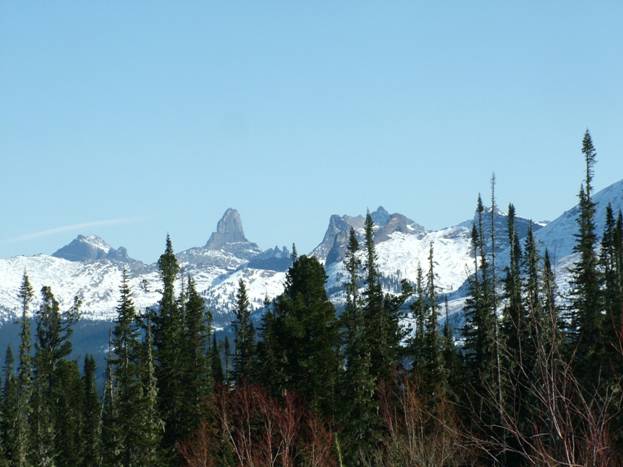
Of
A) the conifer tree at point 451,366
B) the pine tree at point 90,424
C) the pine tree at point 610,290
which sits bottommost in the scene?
the pine tree at point 90,424

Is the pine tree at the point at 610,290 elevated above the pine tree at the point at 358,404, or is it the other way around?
the pine tree at the point at 610,290

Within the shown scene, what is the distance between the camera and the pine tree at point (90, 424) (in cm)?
7412

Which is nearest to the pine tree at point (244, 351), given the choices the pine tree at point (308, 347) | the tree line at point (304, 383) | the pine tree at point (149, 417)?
the tree line at point (304, 383)

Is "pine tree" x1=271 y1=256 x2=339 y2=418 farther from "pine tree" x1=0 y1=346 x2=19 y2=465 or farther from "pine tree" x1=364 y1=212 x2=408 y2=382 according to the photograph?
"pine tree" x1=0 y1=346 x2=19 y2=465

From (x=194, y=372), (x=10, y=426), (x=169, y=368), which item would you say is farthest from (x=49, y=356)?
(x=169, y=368)

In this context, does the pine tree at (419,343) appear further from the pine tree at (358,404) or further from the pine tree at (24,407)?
the pine tree at (24,407)

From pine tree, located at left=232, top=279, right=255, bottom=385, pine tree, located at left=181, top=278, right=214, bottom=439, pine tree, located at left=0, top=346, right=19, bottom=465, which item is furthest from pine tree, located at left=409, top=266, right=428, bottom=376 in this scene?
pine tree, located at left=0, top=346, right=19, bottom=465

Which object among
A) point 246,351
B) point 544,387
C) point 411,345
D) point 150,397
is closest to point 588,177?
point 411,345

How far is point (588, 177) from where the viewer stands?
285 ft

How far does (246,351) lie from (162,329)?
1236 centimetres

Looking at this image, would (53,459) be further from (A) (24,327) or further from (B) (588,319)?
(B) (588,319)

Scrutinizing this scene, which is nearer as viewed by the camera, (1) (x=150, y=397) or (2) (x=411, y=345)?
(1) (x=150, y=397)

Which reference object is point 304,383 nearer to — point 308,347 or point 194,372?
point 308,347

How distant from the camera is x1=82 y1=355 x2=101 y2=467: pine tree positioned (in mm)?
74125
